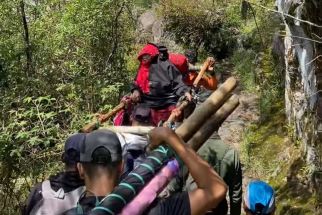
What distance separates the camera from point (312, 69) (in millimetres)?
5664

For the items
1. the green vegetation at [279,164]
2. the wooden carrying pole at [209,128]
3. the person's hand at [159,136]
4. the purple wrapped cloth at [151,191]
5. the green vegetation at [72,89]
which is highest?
the person's hand at [159,136]

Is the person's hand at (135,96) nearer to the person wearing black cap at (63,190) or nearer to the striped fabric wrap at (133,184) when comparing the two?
the person wearing black cap at (63,190)

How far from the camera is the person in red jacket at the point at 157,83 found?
250 inches

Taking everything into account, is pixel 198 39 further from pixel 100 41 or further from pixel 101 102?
pixel 101 102

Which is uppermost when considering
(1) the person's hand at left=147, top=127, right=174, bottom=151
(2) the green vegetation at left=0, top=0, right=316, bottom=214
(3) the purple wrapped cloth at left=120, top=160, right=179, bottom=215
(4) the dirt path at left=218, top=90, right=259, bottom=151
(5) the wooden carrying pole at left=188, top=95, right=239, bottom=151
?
(1) the person's hand at left=147, top=127, right=174, bottom=151

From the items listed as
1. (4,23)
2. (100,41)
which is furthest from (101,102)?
(4,23)

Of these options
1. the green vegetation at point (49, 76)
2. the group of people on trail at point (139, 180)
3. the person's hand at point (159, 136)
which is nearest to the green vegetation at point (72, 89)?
the green vegetation at point (49, 76)

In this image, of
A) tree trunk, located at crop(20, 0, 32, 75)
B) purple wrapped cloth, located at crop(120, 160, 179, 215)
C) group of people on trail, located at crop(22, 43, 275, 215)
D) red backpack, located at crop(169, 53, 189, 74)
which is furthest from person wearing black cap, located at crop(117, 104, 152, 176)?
tree trunk, located at crop(20, 0, 32, 75)

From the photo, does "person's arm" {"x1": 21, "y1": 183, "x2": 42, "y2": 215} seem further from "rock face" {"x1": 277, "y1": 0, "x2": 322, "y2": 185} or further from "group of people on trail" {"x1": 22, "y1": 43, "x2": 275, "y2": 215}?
"rock face" {"x1": 277, "y1": 0, "x2": 322, "y2": 185}

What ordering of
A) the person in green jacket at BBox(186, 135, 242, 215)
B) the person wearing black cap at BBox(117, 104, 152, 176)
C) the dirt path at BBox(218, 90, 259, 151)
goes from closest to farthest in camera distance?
the person wearing black cap at BBox(117, 104, 152, 176)
the person in green jacket at BBox(186, 135, 242, 215)
the dirt path at BBox(218, 90, 259, 151)

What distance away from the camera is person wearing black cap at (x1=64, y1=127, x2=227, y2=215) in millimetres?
2283

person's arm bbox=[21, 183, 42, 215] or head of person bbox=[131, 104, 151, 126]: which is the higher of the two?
person's arm bbox=[21, 183, 42, 215]

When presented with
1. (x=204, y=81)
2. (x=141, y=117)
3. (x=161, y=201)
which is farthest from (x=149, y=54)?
(x=161, y=201)

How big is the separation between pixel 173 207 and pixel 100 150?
0.43 m
